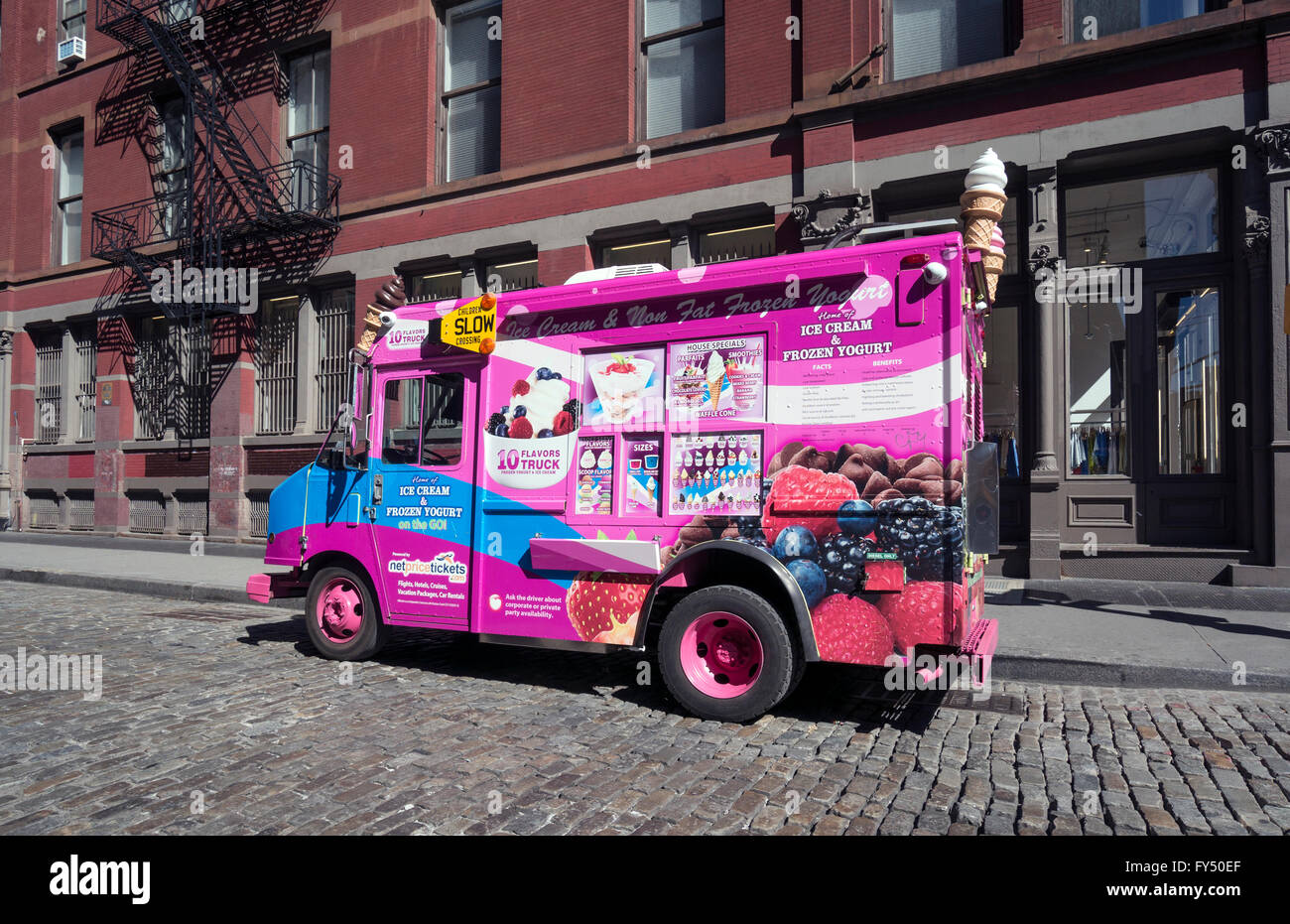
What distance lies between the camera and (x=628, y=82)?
12.8 m

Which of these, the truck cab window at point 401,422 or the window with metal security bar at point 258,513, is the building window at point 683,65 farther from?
the window with metal security bar at point 258,513

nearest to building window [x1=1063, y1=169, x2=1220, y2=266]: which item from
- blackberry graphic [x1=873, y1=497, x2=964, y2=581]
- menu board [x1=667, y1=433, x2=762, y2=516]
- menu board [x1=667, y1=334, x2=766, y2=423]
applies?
menu board [x1=667, y1=334, x2=766, y2=423]

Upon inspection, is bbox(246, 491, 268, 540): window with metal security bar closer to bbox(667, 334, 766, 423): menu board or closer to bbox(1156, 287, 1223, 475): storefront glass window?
bbox(667, 334, 766, 423): menu board

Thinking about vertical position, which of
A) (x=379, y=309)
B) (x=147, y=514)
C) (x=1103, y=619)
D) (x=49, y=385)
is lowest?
(x=1103, y=619)

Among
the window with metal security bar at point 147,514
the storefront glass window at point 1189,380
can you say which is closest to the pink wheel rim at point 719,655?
the storefront glass window at point 1189,380

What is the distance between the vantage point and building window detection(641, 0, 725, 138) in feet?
41.1

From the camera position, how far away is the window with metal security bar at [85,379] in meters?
19.2

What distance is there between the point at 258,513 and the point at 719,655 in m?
13.5

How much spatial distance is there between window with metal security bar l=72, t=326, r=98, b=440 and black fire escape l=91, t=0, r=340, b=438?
5.27ft

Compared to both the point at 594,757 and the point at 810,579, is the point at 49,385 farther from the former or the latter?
the point at 810,579

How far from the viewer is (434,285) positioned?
588 inches

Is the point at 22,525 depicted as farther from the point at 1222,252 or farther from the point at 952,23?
the point at 1222,252

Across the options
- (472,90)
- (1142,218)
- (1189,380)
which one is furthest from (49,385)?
(1189,380)
